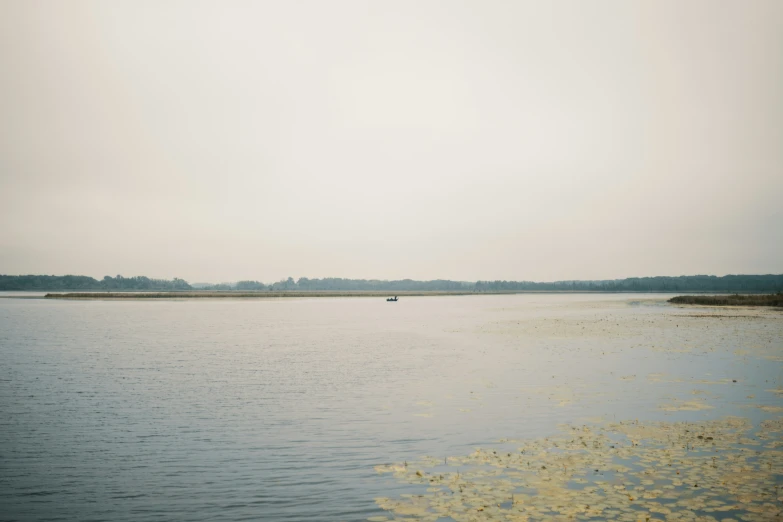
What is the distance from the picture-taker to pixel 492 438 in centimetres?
2042

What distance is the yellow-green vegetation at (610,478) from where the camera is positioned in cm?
1316

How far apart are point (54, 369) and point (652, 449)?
123 ft

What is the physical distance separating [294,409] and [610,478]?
15.1 metres

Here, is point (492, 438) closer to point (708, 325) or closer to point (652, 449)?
point (652, 449)

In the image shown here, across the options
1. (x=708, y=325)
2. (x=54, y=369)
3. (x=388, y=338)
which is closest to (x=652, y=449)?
(x=54, y=369)

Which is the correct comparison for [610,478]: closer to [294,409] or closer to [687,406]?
[687,406]

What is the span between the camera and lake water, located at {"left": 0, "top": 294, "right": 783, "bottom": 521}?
15148 mm

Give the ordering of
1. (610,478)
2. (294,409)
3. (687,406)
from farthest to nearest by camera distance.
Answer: (294,409) → (687,406) → (610,478)

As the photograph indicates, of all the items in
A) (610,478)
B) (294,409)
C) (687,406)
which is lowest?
(294,409)

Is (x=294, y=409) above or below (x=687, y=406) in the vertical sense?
below

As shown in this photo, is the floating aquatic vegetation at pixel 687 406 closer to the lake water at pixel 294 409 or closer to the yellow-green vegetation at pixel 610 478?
the lake water at pixel 294 409

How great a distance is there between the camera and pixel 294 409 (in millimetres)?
25844

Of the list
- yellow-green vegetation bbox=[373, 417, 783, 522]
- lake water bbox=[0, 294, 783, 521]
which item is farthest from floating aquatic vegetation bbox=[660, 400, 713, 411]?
yellow-green vegetation bbox=[373, 417, 783, 522]

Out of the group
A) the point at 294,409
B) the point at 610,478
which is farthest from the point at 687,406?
the point at 294,409
